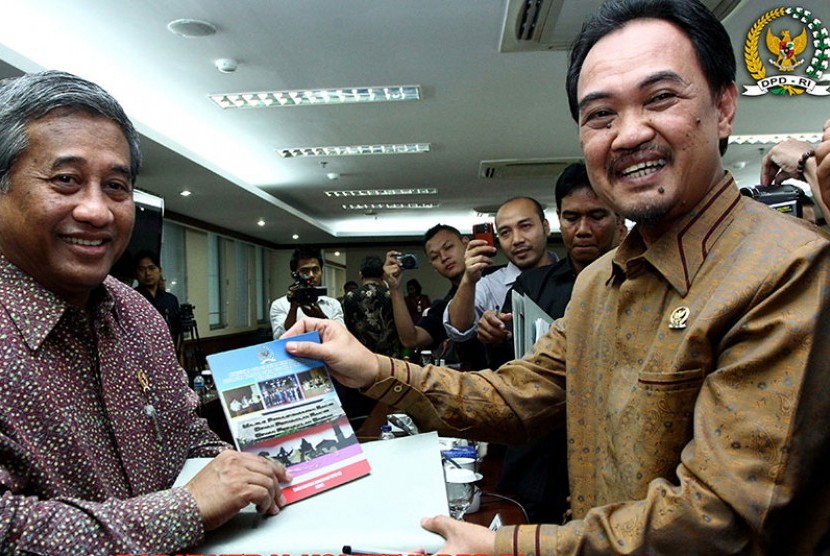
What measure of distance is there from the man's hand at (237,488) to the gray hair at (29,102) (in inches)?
22.3

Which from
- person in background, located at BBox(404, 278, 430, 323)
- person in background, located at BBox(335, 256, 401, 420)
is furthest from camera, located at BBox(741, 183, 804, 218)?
person in background, located at BBox(404, 278, 430, 323)

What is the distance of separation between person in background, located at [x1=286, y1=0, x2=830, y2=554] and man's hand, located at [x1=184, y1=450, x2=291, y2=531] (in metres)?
0.19

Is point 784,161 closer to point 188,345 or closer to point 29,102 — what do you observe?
point 29,102

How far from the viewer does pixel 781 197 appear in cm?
131

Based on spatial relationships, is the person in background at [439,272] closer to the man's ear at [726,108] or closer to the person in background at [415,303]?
the man's ear at [726,108]

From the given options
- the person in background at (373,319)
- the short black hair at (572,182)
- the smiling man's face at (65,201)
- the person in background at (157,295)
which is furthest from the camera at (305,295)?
the smiling man's face at (65,201)

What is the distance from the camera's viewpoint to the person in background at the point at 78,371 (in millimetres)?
794

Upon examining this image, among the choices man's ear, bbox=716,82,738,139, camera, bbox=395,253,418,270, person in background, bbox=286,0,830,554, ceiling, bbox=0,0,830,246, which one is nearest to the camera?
person in background, bbox=286,0,830,554

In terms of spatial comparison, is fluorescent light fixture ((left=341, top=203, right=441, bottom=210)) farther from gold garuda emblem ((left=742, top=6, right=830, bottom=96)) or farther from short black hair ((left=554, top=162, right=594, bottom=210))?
short black hair ((left=554, top=162, right=594, bottom=210))

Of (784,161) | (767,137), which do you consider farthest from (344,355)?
(767,137)

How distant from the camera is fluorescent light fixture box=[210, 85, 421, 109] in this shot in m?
4.99

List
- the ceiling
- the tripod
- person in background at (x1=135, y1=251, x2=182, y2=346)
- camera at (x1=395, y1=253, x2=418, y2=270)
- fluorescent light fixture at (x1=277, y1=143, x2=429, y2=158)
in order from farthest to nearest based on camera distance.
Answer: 1. fluorescent light fixture at (x1=277, y1=143, x2=429, y2=158)
2. the tripod
3. person in background at (x1=135, y1=251, x2=182, y2=346)
4. camera at (x1=395, y1=253, x2=418, y2=270)
5. the ceiling

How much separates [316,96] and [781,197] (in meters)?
4.45

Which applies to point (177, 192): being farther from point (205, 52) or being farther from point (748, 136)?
point (748, 136)
